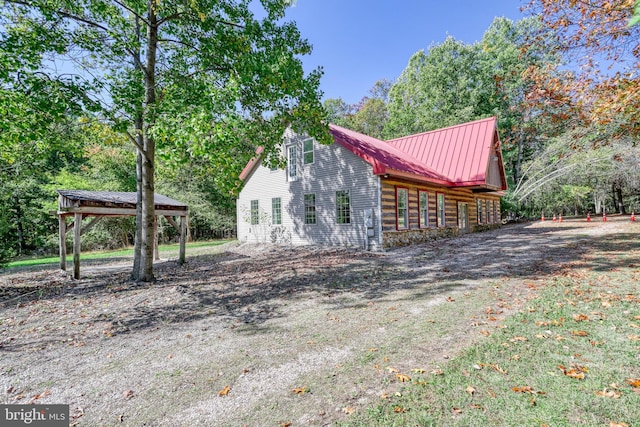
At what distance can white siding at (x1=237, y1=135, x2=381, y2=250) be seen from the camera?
13.2 meters

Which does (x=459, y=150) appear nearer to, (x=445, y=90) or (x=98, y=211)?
(x=98, y=211)

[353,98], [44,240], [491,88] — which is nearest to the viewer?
[44,240]

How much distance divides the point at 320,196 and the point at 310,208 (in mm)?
932

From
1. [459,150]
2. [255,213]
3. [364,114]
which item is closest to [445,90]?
[364,114]

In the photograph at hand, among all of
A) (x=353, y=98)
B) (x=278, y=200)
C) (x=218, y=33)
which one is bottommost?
(x=278, y=200)

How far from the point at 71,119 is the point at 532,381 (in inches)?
392

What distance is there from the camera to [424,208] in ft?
50.7

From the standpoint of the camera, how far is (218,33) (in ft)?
26.7

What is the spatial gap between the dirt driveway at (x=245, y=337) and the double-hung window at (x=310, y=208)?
6.76 m

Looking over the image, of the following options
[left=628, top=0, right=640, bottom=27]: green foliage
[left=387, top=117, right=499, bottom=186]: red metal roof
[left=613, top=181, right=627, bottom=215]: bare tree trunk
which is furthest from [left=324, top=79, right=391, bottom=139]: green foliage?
[left=628, top=0, right=640, bottom=27]: green foliage

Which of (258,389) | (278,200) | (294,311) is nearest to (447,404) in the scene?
(258,389)

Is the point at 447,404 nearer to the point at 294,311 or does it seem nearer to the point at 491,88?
the point at 294,311

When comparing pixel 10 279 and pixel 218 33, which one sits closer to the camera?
pixel 218 33

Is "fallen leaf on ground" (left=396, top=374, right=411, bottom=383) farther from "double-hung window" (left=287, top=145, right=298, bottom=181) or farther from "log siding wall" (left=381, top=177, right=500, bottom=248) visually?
"double-hung window" (left=287, top=145, right=298, bottom=181)
